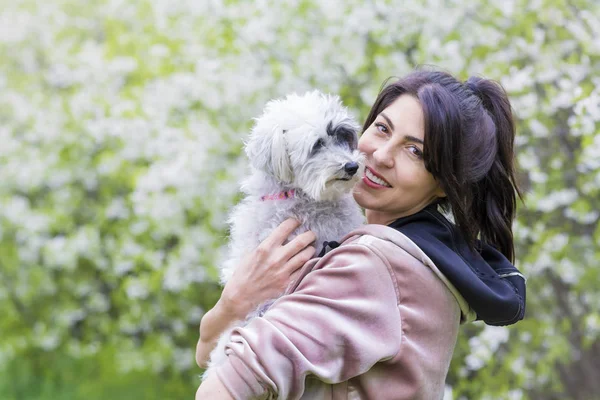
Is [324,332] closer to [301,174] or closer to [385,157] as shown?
[385,157]

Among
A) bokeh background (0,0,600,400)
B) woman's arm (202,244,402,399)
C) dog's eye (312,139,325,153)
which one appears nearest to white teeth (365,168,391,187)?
dog's eye (312,139,325,153)

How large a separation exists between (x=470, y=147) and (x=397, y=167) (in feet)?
0.72

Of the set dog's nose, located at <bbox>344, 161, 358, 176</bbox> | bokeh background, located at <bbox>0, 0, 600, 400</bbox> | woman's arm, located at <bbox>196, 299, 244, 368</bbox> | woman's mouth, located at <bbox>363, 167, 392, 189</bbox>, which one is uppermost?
dog's nose, located at <bbox>344, 161, 358, 176</bbox>

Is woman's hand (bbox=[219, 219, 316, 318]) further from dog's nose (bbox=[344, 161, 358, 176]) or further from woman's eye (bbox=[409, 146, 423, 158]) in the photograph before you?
woman's eye (bbox=[409, 146, 423, 158])

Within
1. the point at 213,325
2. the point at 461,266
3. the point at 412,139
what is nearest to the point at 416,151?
the point at 412,139

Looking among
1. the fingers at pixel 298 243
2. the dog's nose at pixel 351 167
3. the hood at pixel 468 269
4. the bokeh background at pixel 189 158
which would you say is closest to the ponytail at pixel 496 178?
the hood at pixel 468 269

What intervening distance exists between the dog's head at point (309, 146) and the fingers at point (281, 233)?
0.38ft

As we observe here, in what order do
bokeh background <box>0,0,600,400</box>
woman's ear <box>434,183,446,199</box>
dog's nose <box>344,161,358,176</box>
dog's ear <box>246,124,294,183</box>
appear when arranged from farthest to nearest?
bokeh background <box>0,0,600,400</box> < dog's ear <box>246,124,294,183</box> < dog's nose <box>344,161,358,176</box> < woman's ear <box>434,183,446,199</box>

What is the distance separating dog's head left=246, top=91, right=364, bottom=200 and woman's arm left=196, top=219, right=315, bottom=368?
0.57 ft

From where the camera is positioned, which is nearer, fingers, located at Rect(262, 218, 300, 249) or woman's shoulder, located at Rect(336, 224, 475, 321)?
woman's shoulder, located at Rect(336, 224, 475, 321)

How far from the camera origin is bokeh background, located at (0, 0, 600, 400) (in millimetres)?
4484

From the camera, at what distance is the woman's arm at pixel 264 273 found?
7.44 feet

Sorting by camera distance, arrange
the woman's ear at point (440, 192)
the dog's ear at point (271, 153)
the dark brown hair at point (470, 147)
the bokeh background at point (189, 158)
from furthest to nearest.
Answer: the bokeh background at point (189, 158)
the dog's ear at point (271, 153)
the woman's ear at point (440, 192)
the dark brown hair at point (470, 147)

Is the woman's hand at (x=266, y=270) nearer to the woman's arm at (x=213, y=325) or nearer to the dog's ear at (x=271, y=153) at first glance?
the woman's arm at (x=213, y=325)
